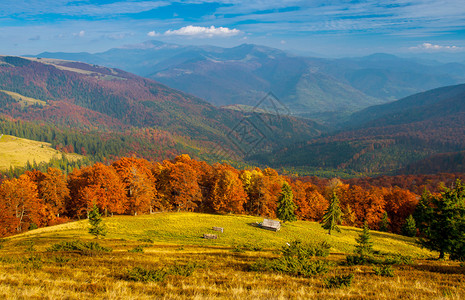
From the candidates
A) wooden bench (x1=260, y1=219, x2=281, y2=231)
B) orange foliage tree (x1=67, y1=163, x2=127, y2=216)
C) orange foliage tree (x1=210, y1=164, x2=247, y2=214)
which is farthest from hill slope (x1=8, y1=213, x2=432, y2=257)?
orange foliage tree (x1=210, y1=164, x2=247, y2=214)

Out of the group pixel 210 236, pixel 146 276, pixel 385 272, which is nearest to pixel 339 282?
pixel 385 272

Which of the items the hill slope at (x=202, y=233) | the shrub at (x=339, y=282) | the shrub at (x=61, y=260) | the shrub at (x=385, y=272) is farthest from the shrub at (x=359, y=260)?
the shrub at (x=61, y=260)

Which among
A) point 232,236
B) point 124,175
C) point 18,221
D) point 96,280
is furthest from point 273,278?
point 18,221

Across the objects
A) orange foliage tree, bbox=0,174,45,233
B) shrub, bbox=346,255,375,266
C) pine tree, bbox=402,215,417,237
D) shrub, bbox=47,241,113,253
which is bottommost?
pine tree, bbox=402,215,417,237

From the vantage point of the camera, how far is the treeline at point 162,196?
59.0 m

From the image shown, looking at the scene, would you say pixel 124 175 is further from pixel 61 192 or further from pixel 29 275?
pixel 29 275

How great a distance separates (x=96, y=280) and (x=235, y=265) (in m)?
10.3

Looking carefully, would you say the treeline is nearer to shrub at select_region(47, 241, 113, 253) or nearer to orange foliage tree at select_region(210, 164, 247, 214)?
orange foliage tree at select_region(210, 164, 247, 214)

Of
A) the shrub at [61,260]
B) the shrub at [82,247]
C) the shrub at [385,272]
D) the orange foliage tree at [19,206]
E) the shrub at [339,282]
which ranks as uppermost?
the shrub at [339,282]

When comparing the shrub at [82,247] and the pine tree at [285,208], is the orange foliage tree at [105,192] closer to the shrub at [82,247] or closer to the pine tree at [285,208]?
the shrub at [82,247]

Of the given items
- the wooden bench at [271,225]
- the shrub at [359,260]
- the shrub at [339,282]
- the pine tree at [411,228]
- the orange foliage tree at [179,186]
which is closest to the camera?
the shrub at [339,282]

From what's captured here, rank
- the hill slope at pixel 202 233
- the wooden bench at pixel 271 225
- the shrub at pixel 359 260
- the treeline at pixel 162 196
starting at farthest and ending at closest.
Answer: the treeline at pixel 162 196
the wooden bench at pixel 271 225
the hill slope at pixel 202 233
the shrub at pixel 359 260

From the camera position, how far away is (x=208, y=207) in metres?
75.4

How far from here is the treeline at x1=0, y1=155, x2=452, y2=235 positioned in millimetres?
59000
